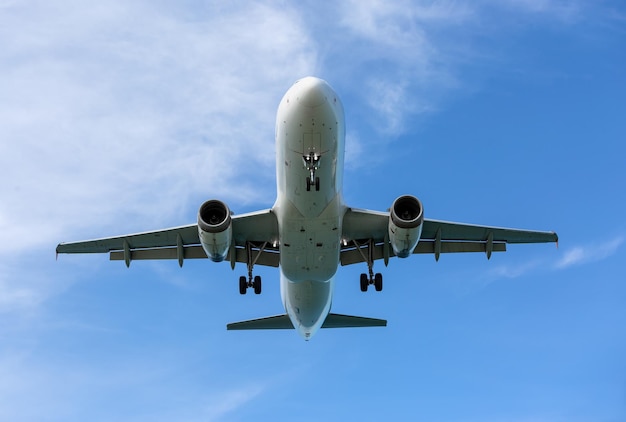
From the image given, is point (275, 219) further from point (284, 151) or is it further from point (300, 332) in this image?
point (300, 332)

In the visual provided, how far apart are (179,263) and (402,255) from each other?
9054mm

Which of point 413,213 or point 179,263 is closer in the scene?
point 413,213

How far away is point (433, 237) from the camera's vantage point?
32094 mm

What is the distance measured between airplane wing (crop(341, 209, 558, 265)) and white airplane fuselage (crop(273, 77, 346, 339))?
4.45 ft

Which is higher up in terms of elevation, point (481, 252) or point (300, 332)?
point (481, 252)

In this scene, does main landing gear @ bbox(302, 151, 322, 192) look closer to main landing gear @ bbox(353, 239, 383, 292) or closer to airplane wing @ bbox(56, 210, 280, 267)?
airplane wing @ bbox(56, 210, 280, 267)

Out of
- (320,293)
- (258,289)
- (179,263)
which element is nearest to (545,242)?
(320,293)

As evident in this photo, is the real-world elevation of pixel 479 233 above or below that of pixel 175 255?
above

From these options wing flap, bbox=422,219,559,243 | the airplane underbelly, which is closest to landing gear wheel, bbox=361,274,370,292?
the airplane underbelly

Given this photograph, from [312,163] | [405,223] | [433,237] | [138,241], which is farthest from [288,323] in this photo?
[312,163]

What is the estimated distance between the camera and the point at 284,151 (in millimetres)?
26219

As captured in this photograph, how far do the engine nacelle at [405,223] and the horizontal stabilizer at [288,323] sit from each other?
22.0ft

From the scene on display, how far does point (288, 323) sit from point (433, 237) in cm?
773

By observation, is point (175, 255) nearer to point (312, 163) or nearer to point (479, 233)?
point (312, 163)
